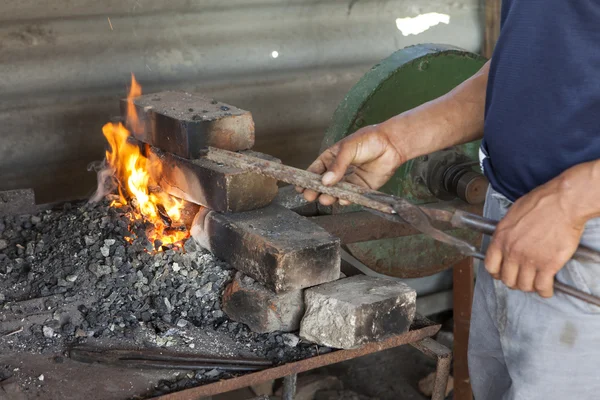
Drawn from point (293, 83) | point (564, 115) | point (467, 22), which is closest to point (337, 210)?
point (293, 83)

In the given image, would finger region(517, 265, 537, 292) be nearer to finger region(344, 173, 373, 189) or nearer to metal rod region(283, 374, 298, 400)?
finger region(344, 173, 373, 189)

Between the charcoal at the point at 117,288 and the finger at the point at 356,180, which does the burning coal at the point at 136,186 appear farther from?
the finger at the point at 356,180

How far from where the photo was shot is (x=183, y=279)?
7.61 ft

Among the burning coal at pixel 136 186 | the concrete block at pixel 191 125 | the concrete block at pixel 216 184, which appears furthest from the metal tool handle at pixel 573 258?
the burning coal at pixel 136 186

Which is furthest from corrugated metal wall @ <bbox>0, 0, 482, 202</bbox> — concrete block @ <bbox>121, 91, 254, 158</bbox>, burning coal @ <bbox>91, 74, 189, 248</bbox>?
concrete block @ <bbox>121, 91, 254, 158</bbox>

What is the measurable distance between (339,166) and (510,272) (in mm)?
614

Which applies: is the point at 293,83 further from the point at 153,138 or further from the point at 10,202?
the point at 10,202

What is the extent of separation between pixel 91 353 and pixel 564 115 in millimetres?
1376

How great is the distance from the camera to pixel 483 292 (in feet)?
7.25

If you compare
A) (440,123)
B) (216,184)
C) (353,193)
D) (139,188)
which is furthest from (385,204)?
(139,188)

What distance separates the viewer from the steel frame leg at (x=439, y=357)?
2158 millimetres

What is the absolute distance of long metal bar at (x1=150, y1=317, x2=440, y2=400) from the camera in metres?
1.89

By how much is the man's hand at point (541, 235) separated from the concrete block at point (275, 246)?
0.62m

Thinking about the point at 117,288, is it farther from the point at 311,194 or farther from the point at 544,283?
the point at 544,283
